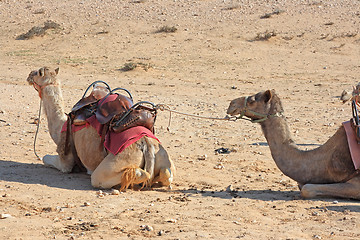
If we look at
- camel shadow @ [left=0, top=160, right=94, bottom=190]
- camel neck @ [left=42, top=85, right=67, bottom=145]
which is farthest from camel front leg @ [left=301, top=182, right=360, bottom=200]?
camel neck @ [left=42, top=85, right=67, bottom=145]

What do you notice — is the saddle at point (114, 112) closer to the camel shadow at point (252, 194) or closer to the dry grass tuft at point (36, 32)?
the camel shadow at point (252, 194)

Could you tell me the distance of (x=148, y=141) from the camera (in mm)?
6832

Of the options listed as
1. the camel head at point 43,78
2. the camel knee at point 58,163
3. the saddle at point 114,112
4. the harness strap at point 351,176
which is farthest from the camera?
the camel head at point 43,78

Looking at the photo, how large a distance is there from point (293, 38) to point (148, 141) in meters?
16.4

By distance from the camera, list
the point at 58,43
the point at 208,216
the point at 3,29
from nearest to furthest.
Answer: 1. the point at 208,216
2. the point at 58,43
3. the point at 3,29

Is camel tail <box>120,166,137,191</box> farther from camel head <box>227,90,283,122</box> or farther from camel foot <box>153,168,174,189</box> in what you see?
camel head <box>227,90,283,122</box>

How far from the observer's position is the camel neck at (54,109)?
7.80 meters

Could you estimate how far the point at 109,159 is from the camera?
22.1 feet

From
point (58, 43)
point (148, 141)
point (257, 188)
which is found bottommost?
point (257, 188)

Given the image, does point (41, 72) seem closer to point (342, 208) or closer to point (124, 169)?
point (124, 169)

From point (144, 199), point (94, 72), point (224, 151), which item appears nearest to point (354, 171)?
point (144, 199)

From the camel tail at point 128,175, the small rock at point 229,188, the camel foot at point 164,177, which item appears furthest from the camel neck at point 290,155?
the camel tail at point 128,175

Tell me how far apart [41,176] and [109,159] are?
1.29 metres

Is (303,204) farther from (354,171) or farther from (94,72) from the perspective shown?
(94,72)
